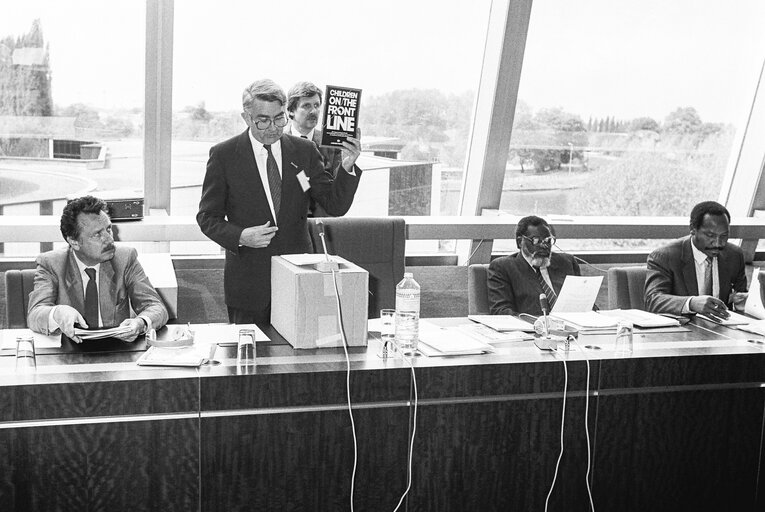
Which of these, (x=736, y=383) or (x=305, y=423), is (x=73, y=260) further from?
(x=736, y=383)

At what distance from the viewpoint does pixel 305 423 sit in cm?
269

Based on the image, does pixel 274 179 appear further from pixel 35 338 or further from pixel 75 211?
pixel 35 338

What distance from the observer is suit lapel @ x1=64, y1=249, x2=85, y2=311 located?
322 centimetres

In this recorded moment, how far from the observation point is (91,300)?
10.7 ft

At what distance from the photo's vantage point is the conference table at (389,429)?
252cm

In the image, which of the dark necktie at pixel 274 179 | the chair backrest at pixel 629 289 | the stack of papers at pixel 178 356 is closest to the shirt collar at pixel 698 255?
the chair backrest at pixel 629 289

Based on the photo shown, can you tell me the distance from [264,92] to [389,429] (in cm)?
145

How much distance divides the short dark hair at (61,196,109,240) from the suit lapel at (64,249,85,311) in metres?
0.10

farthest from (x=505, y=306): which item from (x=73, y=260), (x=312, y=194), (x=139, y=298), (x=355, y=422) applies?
(x=73, y=260)

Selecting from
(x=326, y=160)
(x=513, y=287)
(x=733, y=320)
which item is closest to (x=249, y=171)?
(x=326, y=160)

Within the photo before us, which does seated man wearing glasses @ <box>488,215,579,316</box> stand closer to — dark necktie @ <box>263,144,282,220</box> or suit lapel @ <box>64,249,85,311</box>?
dark necktie @ <box>263,144,282,220</box>

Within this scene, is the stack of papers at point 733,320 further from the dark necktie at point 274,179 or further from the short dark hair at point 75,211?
the short dark hair at point 75,211

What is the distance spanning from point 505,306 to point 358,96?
1142 millimetres

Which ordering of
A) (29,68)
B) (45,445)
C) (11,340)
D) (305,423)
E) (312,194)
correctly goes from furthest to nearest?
(29,68) < (312,194) < (11,340) < (305,423) < (45,445)
